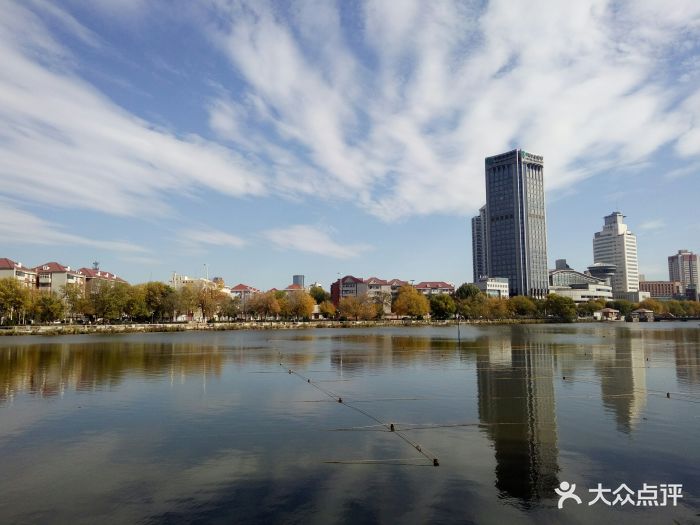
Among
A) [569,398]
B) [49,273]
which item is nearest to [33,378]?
[569,398]

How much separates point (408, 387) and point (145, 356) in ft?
92.6

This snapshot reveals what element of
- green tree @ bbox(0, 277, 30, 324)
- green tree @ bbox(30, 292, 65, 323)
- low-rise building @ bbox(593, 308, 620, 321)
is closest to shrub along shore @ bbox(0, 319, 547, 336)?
green tree @ bbox(30, 292, 65, 323)

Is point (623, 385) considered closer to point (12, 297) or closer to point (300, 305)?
point (12, 297)

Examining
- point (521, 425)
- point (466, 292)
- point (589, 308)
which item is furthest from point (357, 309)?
point (521, 425)

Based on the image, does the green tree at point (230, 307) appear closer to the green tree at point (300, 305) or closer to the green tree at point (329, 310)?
the green tree at point (300, 305)

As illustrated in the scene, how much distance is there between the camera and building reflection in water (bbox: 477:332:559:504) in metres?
11.8

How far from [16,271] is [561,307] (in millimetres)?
156990

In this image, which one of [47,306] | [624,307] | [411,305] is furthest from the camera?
[624,307]

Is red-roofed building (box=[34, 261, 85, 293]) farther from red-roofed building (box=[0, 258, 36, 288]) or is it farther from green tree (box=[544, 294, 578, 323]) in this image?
green tree (box=[544, 294, 578, 323])

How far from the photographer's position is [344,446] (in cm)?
1498

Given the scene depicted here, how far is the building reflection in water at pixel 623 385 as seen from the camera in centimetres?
1894

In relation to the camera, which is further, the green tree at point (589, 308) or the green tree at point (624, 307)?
the green tree at point (624, 307)

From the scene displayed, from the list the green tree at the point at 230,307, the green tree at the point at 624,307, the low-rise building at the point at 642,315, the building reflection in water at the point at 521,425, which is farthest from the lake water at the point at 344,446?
the green tree at the point at 624,307

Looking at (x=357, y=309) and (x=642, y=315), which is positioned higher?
(x=357, y=309)
